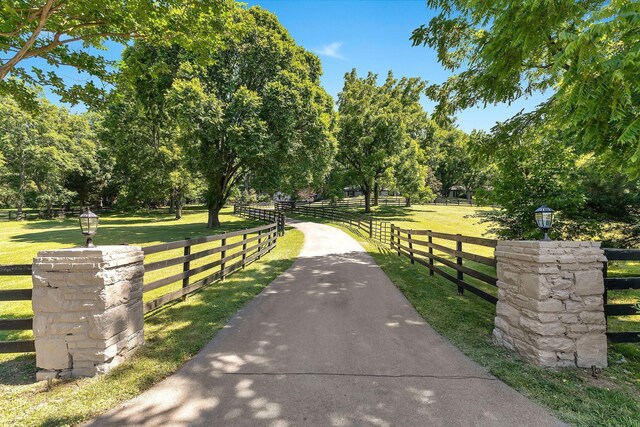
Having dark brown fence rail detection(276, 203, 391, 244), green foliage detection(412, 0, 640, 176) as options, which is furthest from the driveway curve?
dark brown fence rail detection(276, 203, 391, 244)

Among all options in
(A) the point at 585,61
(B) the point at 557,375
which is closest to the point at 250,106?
(A) the point at 585,61

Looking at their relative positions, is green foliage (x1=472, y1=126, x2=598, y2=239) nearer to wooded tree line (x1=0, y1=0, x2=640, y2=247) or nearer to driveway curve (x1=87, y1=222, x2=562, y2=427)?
wooded tree line (x1=0, y1=0, x2=640, y2=247)

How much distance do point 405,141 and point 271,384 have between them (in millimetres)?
31473

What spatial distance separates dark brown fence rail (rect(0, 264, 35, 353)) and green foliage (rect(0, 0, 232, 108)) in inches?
174

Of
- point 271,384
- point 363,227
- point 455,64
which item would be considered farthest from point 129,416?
point 363,227

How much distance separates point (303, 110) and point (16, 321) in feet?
59.0

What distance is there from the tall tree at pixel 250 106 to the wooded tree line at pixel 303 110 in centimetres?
9

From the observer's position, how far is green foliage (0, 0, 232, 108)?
18.2 ft

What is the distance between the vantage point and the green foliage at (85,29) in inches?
219

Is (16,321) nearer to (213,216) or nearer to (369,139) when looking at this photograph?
(213,216)

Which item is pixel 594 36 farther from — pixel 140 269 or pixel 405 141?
pixel 405 141

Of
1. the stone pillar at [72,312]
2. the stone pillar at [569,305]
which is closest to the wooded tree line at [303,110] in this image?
the stone pillar at [569,305]

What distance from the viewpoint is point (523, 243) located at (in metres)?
3.66

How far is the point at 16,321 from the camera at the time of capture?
3469 millimetres
